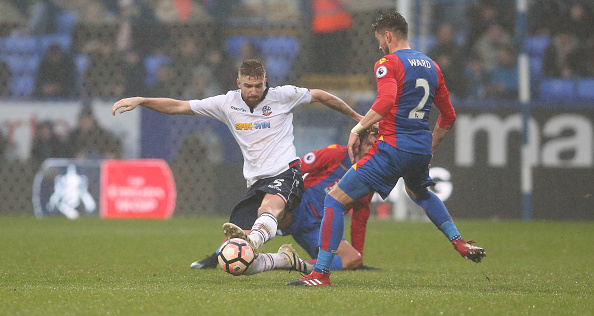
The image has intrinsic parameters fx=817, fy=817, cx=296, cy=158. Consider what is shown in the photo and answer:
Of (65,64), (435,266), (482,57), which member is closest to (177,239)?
(435,266)

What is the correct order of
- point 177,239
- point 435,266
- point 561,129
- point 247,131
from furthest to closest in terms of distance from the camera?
point 561,129, point 177,239, point 435,266, point 247,131

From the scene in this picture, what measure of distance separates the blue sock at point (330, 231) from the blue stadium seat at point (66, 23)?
966 cm

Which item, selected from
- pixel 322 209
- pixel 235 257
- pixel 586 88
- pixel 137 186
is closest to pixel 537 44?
pixel 586 88

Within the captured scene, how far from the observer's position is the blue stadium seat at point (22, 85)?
13.0 meters

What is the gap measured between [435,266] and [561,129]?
5970 mm

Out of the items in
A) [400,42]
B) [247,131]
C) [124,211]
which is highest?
[400,42]

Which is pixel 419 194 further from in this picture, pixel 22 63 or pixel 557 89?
pixel 22 63

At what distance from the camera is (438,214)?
5492mm

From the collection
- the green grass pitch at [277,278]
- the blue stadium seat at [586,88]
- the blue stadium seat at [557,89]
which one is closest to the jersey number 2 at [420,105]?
the green grass pitch at [277,278]

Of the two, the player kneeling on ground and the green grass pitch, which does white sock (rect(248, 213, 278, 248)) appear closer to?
the green grass pitch

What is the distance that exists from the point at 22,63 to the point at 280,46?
14.2 ft

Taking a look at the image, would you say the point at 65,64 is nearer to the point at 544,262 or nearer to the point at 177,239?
the point at 177,239

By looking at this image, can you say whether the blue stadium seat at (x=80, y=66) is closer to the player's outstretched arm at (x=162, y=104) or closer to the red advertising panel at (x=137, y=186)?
the red advertising panel at (x=137, y=186)

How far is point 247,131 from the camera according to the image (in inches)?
222
